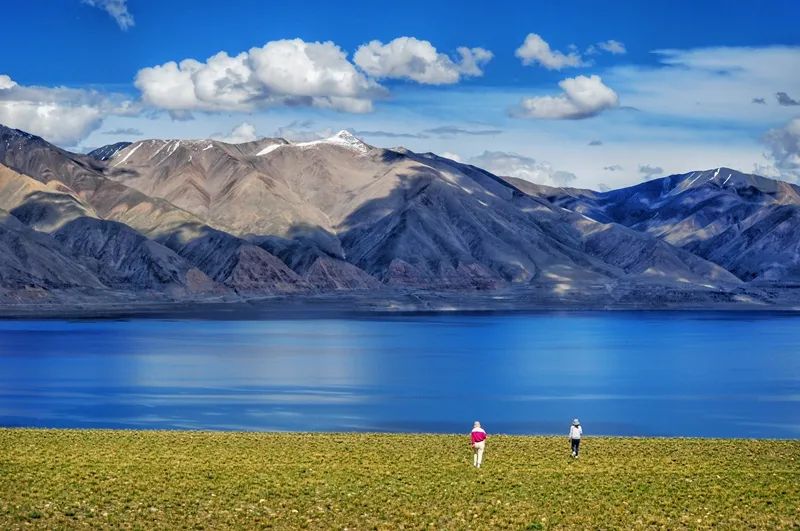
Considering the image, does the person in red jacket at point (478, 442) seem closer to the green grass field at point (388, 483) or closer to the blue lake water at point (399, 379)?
the green grass field at point (388, 483)

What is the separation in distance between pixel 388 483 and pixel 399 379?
52.4 meters

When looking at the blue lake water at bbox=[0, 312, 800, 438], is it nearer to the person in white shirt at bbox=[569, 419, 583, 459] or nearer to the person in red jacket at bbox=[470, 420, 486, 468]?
the person in white shirt at bbox=[569, 419, 583, 459]

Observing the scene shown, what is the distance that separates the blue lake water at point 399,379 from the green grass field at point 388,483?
57.0 ft

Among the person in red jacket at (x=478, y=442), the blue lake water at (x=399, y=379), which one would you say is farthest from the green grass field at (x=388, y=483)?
the blue lake water at (x=399, y=379)

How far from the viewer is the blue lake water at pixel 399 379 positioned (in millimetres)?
59344

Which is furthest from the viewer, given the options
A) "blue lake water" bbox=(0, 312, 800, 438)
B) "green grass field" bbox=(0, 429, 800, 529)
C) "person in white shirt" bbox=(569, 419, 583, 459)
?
"blue lake water" bbox=(0, 312, 800, 438)

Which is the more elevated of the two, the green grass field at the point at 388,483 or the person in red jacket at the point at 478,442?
the person in red jacket at the point at 478,442

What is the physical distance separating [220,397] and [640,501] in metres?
44.3

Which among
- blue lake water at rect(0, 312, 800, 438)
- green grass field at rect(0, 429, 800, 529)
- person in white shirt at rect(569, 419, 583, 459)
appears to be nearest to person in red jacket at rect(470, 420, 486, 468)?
green grass field at rect(0, 429, 800, 529)

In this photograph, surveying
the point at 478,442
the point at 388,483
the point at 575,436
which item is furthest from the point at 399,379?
the point at 388,483

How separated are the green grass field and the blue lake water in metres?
17.4

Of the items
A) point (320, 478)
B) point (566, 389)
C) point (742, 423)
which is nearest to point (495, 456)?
point (320, 478)

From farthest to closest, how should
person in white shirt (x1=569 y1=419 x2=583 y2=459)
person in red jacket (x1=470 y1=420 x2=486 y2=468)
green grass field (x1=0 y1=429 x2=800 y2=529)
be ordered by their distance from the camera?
person in white shirt (x1=569 y1=419 x2=583 y2=459), person in red jacket (x1=470 y1=420 x2=486 y2=468), green grass field (x1=0 y1=429 x2=800 y2=529)

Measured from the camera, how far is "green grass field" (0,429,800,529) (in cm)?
2595
